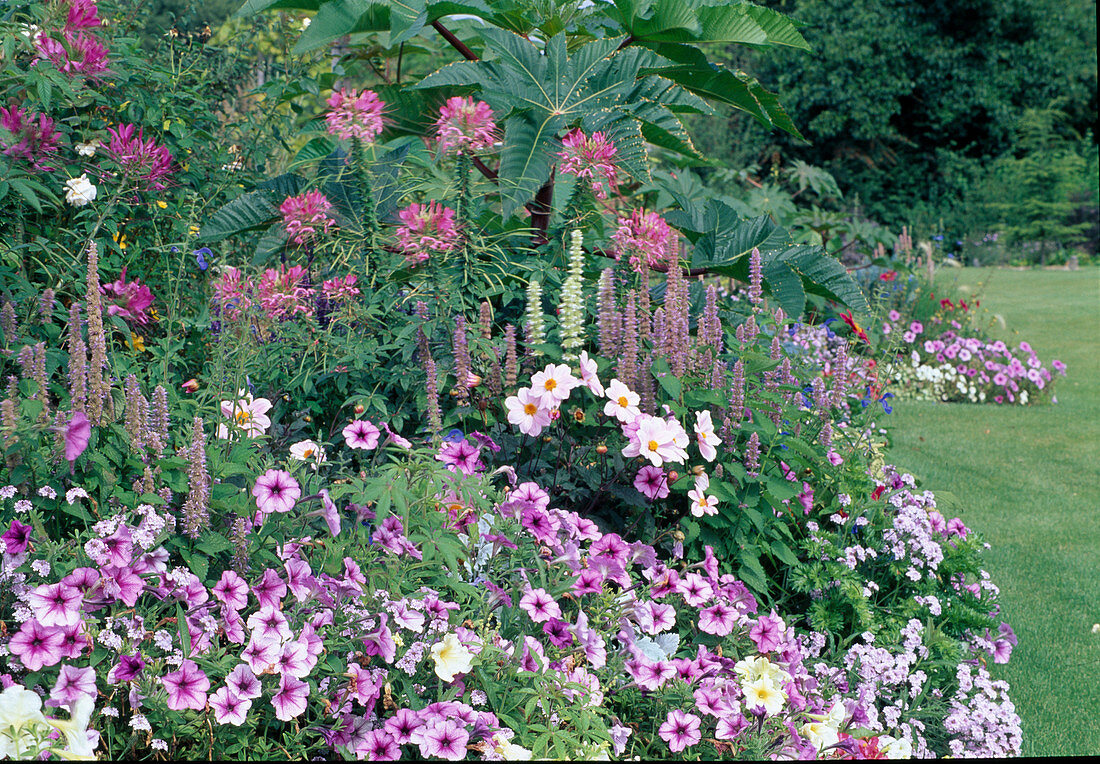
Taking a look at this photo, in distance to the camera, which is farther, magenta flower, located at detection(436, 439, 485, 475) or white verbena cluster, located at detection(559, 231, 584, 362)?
white verbena cluster, located at detection(559, 231, 584, 362)

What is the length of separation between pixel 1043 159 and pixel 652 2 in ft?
66.7

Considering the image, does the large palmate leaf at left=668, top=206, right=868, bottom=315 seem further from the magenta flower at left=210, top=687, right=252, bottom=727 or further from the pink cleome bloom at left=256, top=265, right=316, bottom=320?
the magenta flower at left=210, top=687, right=252, bottom=727

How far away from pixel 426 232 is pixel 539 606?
1271 mm

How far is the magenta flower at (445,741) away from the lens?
1483mm

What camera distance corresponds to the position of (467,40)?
3598mm

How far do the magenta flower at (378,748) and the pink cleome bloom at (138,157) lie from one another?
6.72 ft

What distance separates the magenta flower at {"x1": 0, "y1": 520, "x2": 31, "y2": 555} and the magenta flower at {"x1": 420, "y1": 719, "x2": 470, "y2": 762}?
0.84m

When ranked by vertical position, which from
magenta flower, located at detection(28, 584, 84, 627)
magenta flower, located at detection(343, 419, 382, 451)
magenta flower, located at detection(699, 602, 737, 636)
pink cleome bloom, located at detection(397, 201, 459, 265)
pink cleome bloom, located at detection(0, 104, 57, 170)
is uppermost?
pink cleome bloom, located at detection(0, 104, 57, 170)

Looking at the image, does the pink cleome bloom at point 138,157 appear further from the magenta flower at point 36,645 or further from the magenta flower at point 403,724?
the magenta flower at point 403,724

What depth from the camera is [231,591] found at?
63.4 inches

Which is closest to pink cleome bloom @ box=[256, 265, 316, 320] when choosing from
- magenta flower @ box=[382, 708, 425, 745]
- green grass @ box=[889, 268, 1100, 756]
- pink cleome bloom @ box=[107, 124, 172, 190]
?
pink cleome bloom @ box=[107, 124, 172, 190]

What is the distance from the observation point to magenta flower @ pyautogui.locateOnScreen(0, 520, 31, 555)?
62.5 inches

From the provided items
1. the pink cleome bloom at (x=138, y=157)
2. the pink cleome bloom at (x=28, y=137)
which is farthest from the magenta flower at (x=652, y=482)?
the pink cleome bloom at (x=28, y=137)

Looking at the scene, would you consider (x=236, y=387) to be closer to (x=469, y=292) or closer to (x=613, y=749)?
(x=469, y=292)
